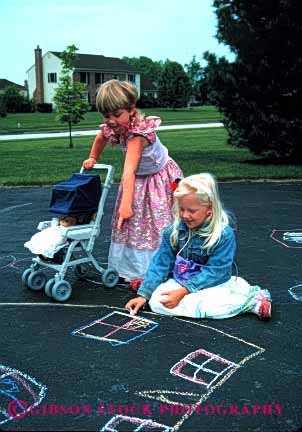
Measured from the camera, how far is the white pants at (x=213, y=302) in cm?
402

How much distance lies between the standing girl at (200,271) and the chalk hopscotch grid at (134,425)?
136 centimetres

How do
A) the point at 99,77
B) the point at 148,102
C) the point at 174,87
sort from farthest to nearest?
the point at 99,77, the point at 148,102, the point at 174,87

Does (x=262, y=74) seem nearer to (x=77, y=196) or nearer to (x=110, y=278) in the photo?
(x=110, y=278)

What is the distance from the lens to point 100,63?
70.8 metres

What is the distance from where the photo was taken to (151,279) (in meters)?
4.25

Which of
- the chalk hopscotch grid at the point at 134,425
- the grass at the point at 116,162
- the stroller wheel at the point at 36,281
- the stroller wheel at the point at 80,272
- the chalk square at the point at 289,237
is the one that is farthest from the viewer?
the grass at the point at 116,162

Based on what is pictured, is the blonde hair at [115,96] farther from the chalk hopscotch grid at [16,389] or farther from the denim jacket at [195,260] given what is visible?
the chalk hopscotch grid at [16,389]

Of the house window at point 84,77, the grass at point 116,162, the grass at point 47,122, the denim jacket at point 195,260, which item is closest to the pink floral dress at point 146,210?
the denim jacket at point 195,260

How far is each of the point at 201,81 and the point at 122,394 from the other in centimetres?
1249

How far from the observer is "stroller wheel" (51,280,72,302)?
4.36 meters

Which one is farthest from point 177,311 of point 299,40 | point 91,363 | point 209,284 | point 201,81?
point 201,81

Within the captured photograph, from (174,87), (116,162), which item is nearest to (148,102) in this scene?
(174,87)

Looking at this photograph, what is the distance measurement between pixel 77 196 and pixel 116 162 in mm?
10286

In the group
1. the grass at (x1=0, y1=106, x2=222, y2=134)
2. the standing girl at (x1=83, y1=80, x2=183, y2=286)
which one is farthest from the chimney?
the standing girl at (x1=83, y1=80, x2=183, y2=286)
